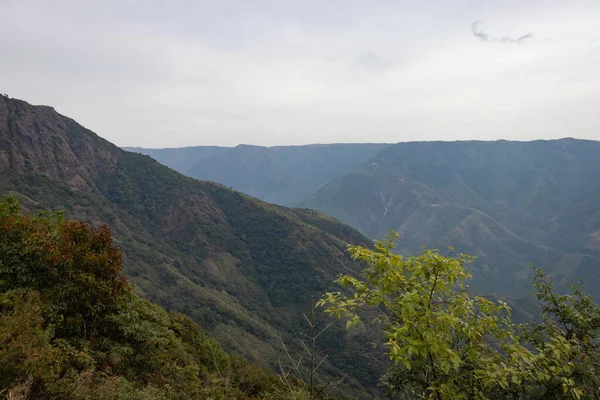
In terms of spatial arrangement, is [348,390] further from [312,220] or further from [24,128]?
[24,128]

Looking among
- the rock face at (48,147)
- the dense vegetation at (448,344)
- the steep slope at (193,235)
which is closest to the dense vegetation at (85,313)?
the dense vegetation at (448,344)

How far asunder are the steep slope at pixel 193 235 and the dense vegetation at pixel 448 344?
8191 cm

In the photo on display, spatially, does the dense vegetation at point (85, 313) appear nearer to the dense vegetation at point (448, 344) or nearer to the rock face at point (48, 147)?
the dense vegetation at point (448, 344)

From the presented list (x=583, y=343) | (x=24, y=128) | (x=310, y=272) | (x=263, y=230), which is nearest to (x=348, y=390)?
(x=310, y=272)

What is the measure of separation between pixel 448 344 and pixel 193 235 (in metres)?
133

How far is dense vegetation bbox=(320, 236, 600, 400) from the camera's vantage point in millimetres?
4703

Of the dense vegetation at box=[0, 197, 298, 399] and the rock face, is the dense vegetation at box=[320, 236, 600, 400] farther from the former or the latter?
the rock face

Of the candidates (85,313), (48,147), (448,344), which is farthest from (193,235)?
(448,344)

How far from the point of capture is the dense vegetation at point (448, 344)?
470 cm

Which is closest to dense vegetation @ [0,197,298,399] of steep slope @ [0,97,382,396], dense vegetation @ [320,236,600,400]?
dense vegetation @ [320,236,600,400]

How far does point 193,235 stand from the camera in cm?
13038

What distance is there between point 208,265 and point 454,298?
12314 centimetres

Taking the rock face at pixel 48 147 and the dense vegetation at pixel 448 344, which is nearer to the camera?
the dense vegetation at pixel 448 344

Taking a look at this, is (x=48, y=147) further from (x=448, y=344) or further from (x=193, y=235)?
(x=448, y=344)
